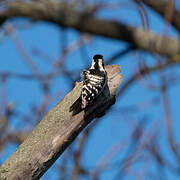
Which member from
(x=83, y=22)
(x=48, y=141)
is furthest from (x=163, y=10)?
(x=48, y=141)

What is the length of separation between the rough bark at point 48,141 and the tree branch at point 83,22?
310cm

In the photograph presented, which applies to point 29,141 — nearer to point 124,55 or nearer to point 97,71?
point 97,71

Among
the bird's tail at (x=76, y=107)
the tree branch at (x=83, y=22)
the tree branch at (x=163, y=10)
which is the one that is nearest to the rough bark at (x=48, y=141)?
the bird's tail at (x=76, y=107)

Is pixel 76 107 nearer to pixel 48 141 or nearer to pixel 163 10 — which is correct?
pixel 48 141

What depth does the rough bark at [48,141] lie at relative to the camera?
1.93 meters

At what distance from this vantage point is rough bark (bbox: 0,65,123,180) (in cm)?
193

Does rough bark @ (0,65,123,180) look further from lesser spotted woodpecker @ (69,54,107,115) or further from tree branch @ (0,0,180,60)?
tree branch @ (0,0,180,60)

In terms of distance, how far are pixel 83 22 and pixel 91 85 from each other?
10.3 ft

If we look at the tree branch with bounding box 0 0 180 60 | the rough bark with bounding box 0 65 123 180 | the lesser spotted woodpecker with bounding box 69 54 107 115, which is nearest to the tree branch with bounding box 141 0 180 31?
the tree branch with bounding box 0 0 180 60

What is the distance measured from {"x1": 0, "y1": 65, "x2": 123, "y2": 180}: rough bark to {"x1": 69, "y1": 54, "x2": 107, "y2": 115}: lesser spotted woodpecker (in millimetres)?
42

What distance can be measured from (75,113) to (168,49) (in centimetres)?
329

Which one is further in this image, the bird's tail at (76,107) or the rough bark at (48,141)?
the bird's tail at (76,107)

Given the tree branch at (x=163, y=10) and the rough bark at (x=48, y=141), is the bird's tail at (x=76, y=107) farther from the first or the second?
the tree branch at (x=163, y=10)

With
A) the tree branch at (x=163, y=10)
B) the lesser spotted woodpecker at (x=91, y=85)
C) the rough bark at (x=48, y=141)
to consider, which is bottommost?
the rough bark at (x=48, y=141)
